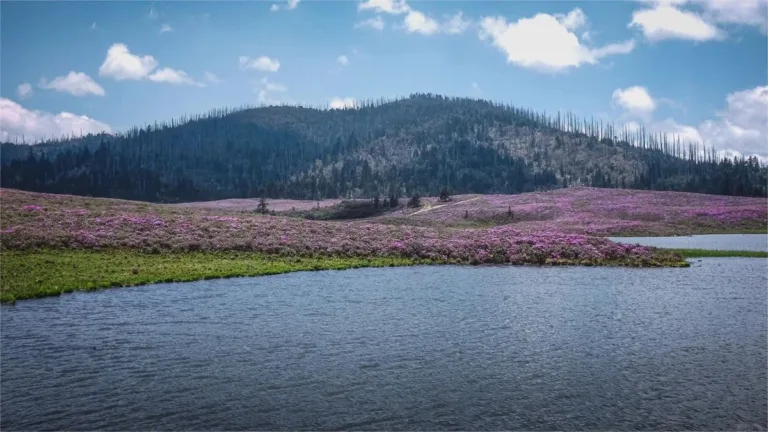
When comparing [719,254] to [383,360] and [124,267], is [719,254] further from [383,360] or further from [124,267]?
[124,267]

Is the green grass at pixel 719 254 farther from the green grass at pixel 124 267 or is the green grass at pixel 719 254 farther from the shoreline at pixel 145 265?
the green grass at pixel 124 267

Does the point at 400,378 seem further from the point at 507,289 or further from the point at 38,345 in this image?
the point at 507,289

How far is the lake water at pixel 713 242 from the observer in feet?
175

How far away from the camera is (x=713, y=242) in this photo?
59125mm

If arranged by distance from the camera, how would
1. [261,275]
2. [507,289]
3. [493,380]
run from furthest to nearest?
[261,275], [507,289], [493,380]

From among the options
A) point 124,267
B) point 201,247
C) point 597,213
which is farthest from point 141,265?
point 597,213

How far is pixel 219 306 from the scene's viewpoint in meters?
24.5

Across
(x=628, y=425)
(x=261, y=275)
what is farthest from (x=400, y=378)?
(x=261, y=275)

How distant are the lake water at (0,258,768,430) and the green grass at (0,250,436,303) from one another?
2.48m

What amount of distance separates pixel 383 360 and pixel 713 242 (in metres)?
57.3

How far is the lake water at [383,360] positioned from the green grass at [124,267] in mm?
2479

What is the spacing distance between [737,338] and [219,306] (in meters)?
22.1

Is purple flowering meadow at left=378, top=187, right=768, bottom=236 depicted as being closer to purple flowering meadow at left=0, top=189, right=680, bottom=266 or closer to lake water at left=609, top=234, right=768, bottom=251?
lake water at left=609, top=234, right=768, bottom=251

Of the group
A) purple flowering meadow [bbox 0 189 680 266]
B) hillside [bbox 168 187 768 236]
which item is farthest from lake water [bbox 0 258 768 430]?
hillside [bbox 168 187 768 236]
